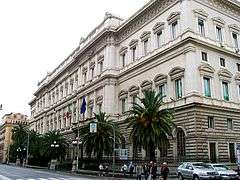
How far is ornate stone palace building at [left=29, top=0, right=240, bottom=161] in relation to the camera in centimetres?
3938

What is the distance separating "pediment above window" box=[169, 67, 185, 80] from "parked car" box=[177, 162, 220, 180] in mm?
13251

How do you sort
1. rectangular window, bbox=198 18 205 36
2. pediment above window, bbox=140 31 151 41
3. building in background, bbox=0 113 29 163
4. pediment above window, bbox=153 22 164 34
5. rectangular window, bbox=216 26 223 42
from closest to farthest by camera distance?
1. rectangular window, bbox=198 18 205 36
2. rectangular window, bbox=216 26 223 42
3. pediment above window, bbox=153 22 164 34
4. pediment above window, bbox=140 31 151 41
5. building in background, bbox=0 113 29 163

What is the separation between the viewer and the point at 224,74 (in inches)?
1719

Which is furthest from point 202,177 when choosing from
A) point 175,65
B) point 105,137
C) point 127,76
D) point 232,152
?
point 127,76

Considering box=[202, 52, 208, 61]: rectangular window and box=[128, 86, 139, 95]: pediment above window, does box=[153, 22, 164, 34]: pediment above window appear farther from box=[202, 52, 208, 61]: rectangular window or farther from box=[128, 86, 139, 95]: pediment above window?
box=[128, 86, 139, 95]: pediment above window

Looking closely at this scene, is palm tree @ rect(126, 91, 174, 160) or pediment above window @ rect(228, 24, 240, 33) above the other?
pediment above window @ rect(228, 24, 240, 33)

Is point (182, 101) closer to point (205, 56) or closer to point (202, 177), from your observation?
point (205, 56)

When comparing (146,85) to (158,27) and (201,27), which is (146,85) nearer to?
(158,27)

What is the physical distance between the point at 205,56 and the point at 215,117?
25.1 ft

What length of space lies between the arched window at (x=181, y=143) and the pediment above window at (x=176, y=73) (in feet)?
21.6

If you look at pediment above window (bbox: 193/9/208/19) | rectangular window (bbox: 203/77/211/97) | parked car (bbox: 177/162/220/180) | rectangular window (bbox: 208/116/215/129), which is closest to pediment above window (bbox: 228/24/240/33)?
pediment above window (bbox: 193/9/208/19)

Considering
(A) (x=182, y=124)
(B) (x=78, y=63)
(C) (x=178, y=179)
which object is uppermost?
(B) (x=78, y=63)

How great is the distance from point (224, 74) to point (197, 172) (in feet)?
58.9

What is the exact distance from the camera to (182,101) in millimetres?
40625
